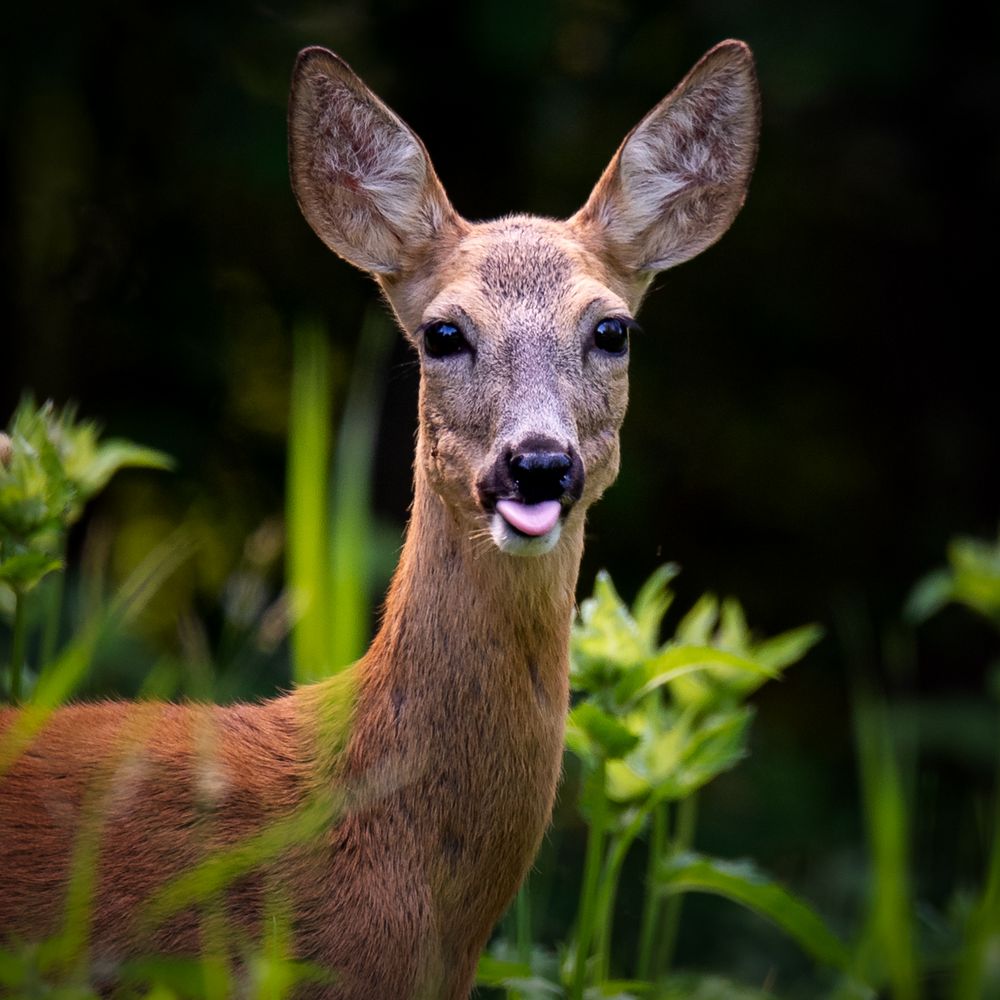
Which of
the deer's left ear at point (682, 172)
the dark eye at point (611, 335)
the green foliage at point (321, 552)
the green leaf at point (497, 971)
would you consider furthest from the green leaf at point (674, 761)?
the deer's left ear at point (682, 172)

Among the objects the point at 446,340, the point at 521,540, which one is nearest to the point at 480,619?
the point at 521,540

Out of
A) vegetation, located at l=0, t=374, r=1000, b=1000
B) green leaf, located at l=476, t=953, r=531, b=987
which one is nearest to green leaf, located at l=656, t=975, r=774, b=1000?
vegetation, located at l=0, t=374, r=1000, b=1000

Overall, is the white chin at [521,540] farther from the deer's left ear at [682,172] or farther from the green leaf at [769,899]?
the deer's left ear at [682,172]

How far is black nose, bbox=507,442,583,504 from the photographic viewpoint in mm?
2863

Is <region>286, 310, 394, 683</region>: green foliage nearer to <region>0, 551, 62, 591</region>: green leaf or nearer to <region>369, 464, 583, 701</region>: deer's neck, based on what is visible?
<region>369, 464, 583, 701</region>: deer's neck

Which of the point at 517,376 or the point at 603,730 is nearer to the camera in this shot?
the point at 603,730

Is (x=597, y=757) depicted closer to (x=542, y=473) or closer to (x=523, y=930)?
(x=523, y=930)

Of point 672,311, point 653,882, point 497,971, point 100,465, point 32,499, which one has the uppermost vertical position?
point 672,311

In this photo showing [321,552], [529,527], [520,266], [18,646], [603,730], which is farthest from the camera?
[321,552]

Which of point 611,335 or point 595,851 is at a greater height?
point 611,335

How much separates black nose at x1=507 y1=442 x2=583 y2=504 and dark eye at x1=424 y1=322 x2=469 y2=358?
41cm

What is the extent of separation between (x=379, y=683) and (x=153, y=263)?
3.16 meters

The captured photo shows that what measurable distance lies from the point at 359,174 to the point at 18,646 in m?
1.26

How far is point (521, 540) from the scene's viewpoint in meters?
2.87
